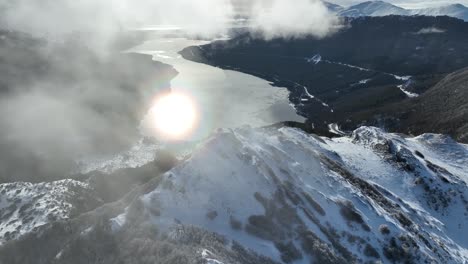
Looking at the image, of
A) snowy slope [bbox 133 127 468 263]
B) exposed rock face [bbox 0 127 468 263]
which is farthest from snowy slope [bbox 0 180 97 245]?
snowy slope [bbox 133 127 468 263]

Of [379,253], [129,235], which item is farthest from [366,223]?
[129,235]

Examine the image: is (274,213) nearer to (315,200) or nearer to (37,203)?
(315,200)

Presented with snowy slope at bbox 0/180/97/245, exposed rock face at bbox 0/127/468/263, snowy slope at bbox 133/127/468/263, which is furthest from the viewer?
snowy slope at bbox 0/180/97/245

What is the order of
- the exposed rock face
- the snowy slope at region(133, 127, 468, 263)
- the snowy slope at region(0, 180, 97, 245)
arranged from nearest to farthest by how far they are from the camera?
the exposed rock face < the snowy slope at region(133, 127, 468, 263) < the snowy slope at region(0, 180, 97, 245)

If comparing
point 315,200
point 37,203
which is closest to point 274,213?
point 315,200

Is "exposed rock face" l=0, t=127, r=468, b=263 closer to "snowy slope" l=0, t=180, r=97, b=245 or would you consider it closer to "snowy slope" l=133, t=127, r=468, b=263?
"snowy slope" l=133, t=127, r=468, b=263

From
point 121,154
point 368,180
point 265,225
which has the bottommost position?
point 121,154

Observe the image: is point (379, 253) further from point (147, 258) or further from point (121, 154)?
point (121, 154)
